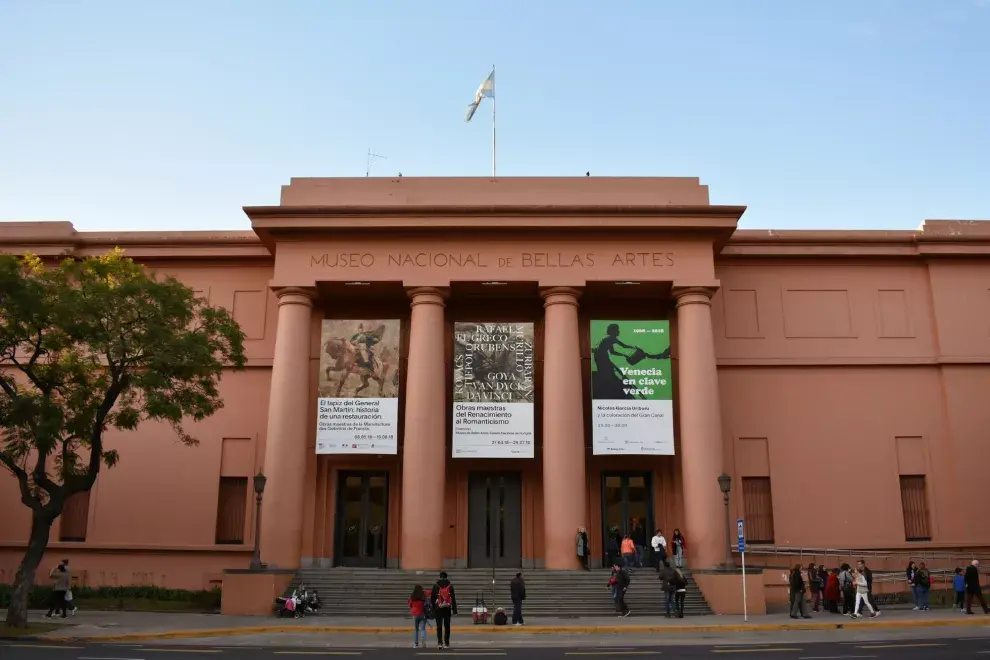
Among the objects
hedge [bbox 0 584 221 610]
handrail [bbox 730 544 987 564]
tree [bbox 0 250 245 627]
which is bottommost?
hedge [bbox 0 584 221 610]

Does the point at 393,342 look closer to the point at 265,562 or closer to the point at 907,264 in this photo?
the point at 265,562

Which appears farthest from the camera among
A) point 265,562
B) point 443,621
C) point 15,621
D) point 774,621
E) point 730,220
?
point 730,220

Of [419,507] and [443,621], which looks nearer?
[443,621]

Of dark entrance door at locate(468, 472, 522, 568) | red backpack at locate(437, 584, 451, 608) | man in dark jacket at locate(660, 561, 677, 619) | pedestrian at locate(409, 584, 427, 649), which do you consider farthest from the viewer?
dark entrance door at locate(468, 472, 522, 568)

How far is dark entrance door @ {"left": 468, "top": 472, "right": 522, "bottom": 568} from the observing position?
29438mm

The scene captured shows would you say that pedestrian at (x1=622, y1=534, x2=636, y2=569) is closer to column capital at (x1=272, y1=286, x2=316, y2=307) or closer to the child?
the child

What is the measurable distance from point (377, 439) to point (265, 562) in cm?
521

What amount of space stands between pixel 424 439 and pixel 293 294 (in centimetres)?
693

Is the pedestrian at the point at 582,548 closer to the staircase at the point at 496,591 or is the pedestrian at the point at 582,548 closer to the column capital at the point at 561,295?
the staircase at the point at 496,591

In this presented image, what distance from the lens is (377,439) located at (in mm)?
28125

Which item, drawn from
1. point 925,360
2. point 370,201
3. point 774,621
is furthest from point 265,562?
point 925,360

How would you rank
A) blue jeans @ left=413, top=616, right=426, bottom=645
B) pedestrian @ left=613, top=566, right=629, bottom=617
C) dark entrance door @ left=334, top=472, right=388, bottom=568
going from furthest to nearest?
A: dark entrance door @ left=334, top=472, right=388, bottom=568
pedestrian @ left=613, top=566, right=629, bottom=617
blue jeans @ left=413, top=616, right=426, bottom=645

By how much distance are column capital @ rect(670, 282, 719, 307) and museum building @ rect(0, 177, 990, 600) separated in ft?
0.24

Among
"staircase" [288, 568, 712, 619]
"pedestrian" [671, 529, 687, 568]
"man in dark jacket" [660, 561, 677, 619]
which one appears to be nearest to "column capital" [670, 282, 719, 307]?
"pedestrian" [671, 529, 687, 568]
